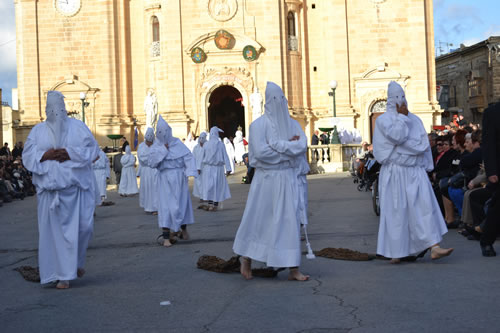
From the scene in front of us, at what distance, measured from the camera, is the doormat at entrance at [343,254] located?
9.07 metres

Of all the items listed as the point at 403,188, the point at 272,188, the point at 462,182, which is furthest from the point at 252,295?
the point at 462,182

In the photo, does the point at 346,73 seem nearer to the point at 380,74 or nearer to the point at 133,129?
the point at 380,74

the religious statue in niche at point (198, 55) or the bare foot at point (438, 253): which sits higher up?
the religious statue in niche at point (198, 55)

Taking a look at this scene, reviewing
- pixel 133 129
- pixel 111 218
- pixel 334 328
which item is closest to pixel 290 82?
pixel 133 129

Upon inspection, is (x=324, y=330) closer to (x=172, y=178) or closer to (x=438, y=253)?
(x=438, y=253)

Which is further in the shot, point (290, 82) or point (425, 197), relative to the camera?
point (290, 82)

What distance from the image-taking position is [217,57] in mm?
38375

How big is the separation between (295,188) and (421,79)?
105 ft

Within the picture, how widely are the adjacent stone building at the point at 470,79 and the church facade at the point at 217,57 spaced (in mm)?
11512

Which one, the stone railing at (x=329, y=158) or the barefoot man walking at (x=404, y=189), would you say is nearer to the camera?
the barefoot man walking at (x=404, y=189)

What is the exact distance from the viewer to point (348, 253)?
9336 millimetres

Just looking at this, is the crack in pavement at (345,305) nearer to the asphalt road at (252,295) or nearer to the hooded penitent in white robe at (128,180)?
the asphalt road at (252,295)

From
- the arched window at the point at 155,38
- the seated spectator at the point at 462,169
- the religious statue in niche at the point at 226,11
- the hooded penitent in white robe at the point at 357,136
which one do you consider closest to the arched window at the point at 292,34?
the religious statue in niche at the point at 226,11

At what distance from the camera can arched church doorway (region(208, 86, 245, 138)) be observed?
4125 centimetres
